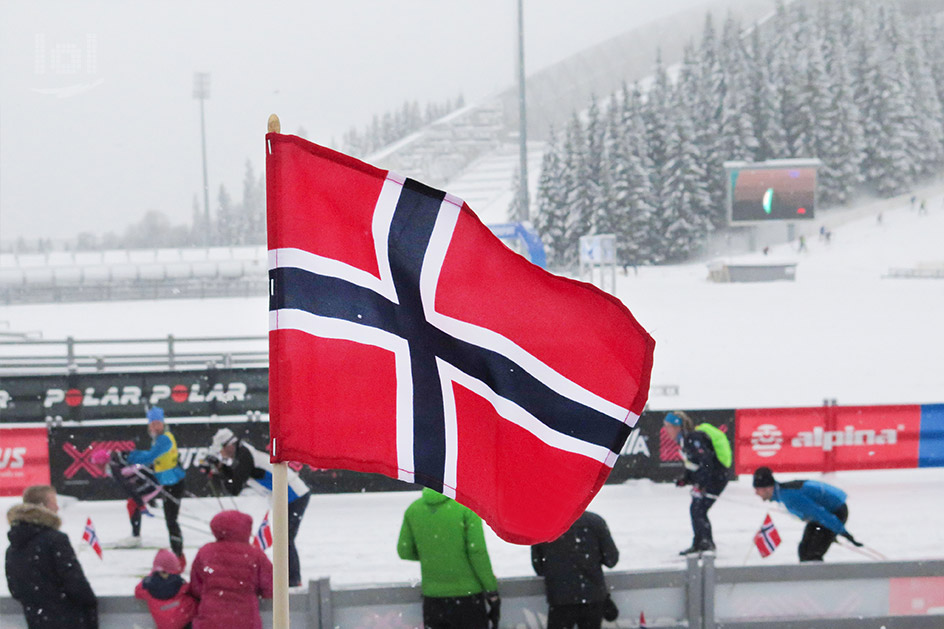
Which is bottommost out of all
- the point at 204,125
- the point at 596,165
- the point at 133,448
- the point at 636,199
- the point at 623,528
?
the point at 623,528

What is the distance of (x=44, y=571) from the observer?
495cm

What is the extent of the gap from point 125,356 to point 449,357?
1520 centimetres

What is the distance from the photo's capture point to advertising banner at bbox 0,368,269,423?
12734 mm

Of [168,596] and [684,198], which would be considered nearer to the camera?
[168,596]

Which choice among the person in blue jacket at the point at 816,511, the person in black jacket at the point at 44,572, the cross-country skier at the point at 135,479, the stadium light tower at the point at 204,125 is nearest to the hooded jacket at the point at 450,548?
the person in black jacket at the point at 44,572

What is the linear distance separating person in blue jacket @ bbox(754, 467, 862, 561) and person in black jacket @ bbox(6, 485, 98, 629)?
4877 mm

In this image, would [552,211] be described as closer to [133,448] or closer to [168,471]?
[133,448]

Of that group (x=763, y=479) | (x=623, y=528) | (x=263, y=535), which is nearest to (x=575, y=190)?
(x=623, y=528)

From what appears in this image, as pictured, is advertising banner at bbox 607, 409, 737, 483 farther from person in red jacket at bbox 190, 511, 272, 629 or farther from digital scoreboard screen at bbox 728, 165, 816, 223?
digital scoreboard screen at bbox 728, 165, 816, 223

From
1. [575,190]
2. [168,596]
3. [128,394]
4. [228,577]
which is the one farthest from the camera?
[575,190]

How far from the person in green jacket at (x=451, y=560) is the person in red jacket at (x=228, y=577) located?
2.88 ft

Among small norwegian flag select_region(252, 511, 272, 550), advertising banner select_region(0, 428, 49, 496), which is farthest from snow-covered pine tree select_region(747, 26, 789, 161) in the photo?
small norwegian flag select_region(252, 511, 272, 550)

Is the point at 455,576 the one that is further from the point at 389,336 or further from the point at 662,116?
the point at 662,116

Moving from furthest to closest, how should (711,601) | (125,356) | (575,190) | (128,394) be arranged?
(575,190) → (125,356) → (128,394) → (711,601)
